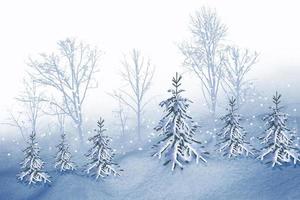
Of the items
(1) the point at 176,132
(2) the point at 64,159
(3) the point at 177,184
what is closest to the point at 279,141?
(1) the point at 176,132

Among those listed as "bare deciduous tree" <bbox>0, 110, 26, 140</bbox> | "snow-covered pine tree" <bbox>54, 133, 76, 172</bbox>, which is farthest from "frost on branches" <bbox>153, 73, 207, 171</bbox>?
"bare deciduous tree" <bbox>0, 110, 26, 140</bbox>

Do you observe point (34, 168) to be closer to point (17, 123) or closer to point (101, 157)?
point (101, 157)

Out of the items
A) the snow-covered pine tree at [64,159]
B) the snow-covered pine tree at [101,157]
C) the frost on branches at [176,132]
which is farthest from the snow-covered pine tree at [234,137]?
the snow-covered pine tree at [64,159]

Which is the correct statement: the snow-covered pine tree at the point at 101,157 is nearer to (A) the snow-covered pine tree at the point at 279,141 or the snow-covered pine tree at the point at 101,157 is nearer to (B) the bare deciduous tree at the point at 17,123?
(A) the snow-covered pine tree at the point at 279,141

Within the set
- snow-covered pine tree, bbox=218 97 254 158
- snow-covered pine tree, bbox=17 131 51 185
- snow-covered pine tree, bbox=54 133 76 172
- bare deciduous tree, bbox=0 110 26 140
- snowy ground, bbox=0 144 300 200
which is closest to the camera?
snowy ground, bbox=0 144 300 200

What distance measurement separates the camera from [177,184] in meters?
22.0

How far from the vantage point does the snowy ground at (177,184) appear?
20047 millimetres

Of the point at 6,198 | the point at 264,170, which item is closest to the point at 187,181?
the point at 264,170

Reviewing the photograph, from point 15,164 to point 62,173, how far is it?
13335 mm

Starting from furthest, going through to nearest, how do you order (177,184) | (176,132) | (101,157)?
(101,157) < (177,184) < (176,132)

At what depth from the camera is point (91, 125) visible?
4825 cm

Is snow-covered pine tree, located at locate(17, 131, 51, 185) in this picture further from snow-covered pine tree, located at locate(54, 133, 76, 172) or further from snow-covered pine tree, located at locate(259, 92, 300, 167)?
snow-covered pine tree, located at locate(259, 92, 300, 167)

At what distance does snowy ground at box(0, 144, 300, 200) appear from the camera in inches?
789

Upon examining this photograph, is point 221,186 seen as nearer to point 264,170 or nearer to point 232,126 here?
point 264,170
